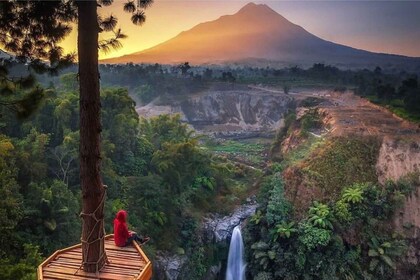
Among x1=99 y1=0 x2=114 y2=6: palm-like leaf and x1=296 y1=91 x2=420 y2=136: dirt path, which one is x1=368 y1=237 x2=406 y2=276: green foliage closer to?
x1=296 y1=91 x2=420 y2=136: dirt path

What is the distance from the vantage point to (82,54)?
4.66 metres

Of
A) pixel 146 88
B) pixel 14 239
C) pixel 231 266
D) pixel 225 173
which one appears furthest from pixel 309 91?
pixel 14 239

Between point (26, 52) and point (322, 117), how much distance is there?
20983mm

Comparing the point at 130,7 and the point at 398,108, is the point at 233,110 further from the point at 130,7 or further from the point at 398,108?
the point at 130,7

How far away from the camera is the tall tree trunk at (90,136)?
461 cm

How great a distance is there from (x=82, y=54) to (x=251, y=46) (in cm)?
7208

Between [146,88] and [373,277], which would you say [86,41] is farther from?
[146,88]

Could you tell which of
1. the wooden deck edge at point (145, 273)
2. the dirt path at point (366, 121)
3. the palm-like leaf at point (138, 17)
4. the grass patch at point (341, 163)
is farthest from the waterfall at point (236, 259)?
the palm-like leaf at point (138, 17)

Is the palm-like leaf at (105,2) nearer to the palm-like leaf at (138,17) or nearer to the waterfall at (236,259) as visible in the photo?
the palm-like leaf at (138,17)

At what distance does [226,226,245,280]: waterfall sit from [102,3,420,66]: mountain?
155 ft

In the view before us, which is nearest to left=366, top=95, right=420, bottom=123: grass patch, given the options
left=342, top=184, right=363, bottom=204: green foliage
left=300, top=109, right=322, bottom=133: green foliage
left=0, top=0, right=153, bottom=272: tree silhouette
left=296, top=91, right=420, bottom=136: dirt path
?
left=296, top=91, right=420, bottom=136: dirt path

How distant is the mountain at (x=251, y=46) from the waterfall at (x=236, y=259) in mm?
47351

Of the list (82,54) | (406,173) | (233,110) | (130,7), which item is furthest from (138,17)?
(233,110)

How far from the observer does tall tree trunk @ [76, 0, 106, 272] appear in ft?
15.1
